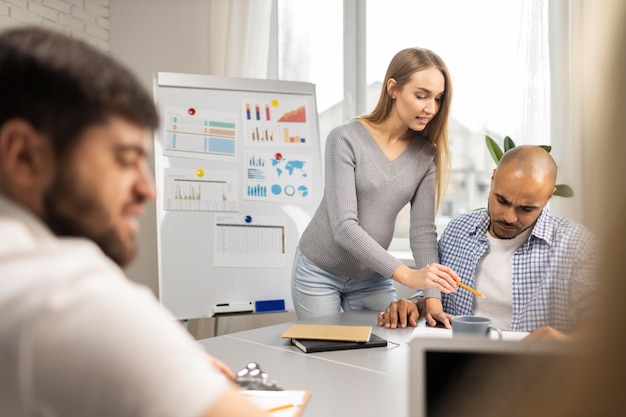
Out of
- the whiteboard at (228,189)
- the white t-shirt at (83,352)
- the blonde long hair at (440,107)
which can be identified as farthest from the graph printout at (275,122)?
the white t-shirt at (83,352)

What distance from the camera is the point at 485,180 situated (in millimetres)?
3443

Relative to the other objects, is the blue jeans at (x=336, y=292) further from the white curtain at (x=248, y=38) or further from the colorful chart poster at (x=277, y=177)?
the white curtain at (x=248, y=38)

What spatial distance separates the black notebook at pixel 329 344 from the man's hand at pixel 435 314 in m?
0.29

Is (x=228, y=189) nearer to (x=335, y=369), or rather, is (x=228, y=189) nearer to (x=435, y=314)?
(x=435, y=314)

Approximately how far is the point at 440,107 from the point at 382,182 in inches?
13.8

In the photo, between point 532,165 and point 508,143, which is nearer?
point 532,165

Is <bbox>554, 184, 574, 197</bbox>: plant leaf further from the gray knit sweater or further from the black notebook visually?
the black notebook

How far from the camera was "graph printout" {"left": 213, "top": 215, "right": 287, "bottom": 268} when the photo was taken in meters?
2.93

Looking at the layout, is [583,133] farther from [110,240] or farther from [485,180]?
[485,180]

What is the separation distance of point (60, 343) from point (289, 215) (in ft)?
8.48

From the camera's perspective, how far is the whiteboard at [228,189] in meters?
2.89

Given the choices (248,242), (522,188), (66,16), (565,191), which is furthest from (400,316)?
(66,16)

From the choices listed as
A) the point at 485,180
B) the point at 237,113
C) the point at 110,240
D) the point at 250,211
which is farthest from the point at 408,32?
the point at 110,240

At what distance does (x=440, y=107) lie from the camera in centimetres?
216
